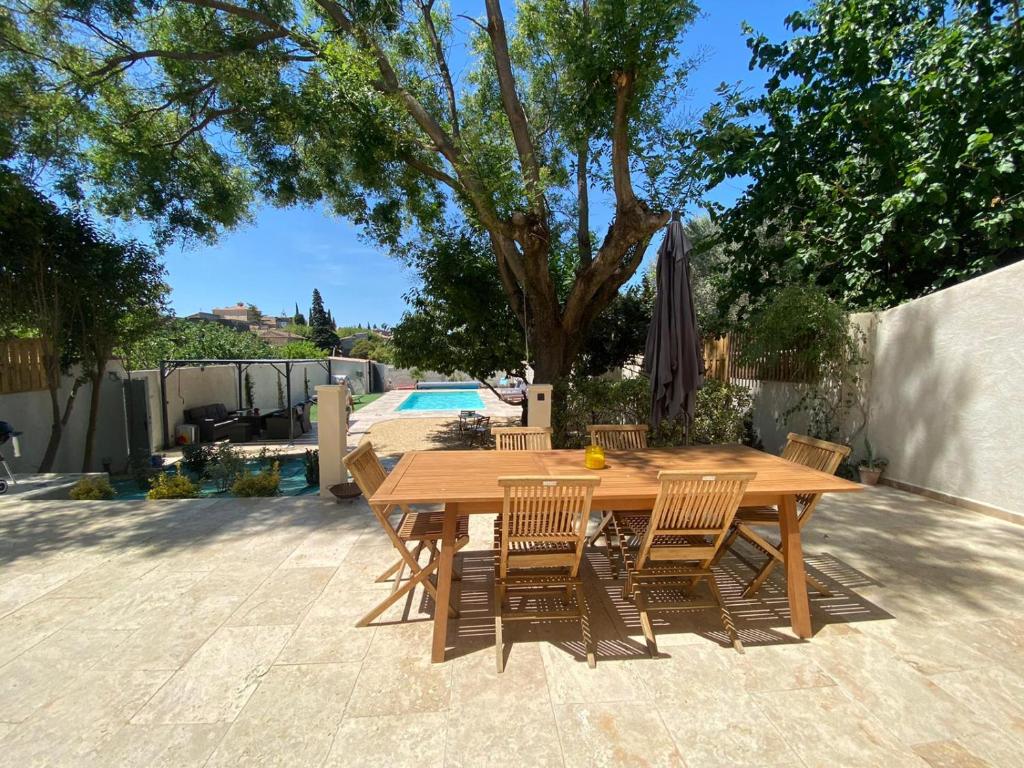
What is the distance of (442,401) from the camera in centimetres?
2209

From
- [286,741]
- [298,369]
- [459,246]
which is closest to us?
[286,741]

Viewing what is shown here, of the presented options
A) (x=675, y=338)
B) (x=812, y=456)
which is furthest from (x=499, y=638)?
(x=675, y=338)

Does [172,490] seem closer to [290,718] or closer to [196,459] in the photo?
[196,459]

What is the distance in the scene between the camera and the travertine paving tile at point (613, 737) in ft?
5.68

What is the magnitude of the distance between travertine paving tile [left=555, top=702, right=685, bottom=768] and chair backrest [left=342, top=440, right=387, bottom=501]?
1.40 metres

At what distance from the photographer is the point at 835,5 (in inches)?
270

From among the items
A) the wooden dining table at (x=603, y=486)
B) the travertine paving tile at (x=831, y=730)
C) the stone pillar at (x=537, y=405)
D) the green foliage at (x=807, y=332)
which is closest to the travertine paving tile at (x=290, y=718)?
the wooden dining table at (x=603, y=486)

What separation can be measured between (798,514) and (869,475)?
3341 mm

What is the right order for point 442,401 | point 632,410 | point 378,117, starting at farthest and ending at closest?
point 442,401 → point 632,410 → point 378,117

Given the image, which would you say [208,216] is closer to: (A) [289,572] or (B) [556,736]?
(A) [289,572]

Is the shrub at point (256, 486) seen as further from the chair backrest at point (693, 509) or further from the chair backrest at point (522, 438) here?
the chair backrest at point (693, 509)

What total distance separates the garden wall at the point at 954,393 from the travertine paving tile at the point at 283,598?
5907 millimetres

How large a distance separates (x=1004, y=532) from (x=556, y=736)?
4.58 metres

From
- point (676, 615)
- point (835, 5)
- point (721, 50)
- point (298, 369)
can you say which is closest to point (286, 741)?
point (676, 615)
